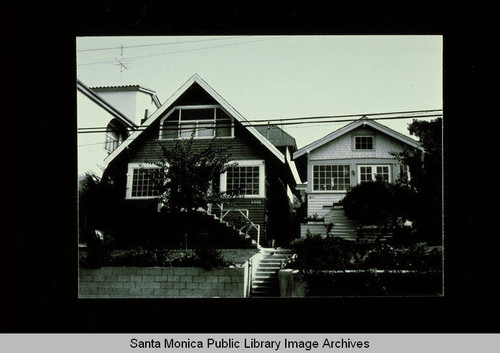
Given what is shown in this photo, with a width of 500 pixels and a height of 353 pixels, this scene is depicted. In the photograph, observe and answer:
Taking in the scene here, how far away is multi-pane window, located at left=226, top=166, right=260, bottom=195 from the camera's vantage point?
32.2 feet

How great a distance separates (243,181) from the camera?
10078 mm

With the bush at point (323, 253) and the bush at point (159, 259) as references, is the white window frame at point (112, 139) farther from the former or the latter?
the bush at point (323, 253)

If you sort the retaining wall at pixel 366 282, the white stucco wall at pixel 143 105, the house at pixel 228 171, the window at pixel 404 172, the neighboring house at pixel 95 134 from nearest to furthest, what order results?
the neighboring house at pixel 95 134, the retaining wall at pixel 366 282, the house at pixel 228 171, the window at pixel 404 172, the white stucco wall at pixel 143 105

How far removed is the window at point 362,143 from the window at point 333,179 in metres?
0.52

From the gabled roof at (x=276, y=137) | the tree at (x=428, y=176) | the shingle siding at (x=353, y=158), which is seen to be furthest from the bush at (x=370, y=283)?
the gabled roof at (x=276, y=137)

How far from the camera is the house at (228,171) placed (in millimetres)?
9016

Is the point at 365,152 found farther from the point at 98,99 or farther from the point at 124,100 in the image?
the point at 124,100

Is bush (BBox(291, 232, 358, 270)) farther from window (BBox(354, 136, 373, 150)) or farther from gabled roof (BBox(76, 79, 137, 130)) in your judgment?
gabled roof (BBox(76, 79, 137, 130))

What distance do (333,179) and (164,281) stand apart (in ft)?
14.2

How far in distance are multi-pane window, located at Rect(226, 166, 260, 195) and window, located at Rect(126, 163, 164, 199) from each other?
1.49 metres

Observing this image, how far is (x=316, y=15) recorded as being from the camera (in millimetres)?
4238

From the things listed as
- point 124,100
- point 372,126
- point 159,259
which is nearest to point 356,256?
point 372,126
